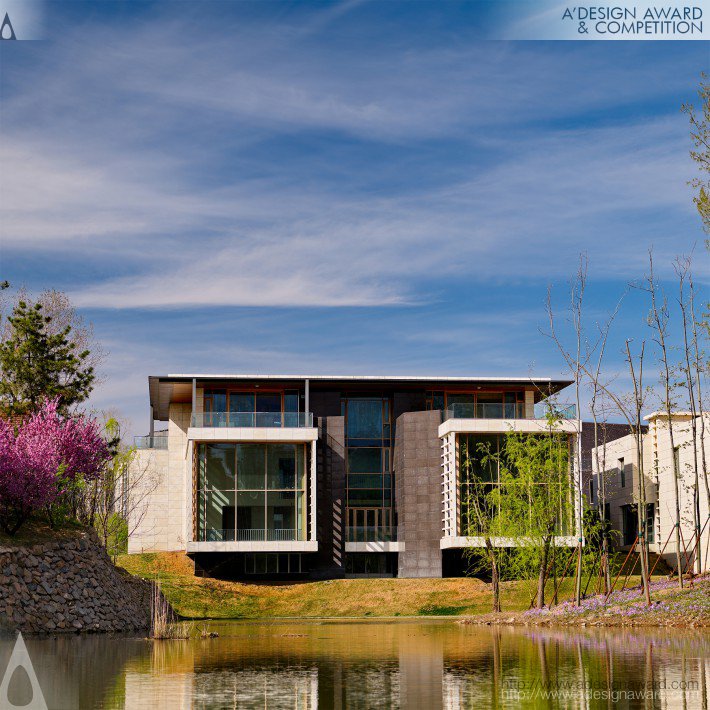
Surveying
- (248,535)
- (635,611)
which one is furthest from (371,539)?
(635,611)

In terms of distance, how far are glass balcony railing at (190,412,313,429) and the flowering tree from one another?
57.8 feet

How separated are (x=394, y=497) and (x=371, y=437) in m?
3.45

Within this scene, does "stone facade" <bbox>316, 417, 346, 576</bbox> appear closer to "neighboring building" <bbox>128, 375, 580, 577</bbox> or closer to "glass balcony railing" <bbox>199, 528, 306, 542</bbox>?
"neighboring building" <bbox>128, 375, 580, 577</bbox>

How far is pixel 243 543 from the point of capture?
49719 mm

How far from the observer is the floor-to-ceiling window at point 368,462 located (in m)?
54.6

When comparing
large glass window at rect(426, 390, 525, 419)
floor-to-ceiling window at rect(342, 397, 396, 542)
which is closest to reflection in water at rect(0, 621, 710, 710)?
floor-to-ceiling window at rect(342, 397, 396, 542)

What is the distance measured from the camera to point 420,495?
5178 centimetres

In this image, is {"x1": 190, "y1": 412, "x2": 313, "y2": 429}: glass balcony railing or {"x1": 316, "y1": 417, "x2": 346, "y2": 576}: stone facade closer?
{"x1": 190, "y1": 412, "x2": 313, "y2": 429}: glass balcony railing

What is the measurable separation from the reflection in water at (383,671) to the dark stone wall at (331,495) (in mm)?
27615

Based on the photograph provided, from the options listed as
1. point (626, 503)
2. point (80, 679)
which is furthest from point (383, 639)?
point (626, 503)

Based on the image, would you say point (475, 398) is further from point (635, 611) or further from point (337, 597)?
point (635, 611)

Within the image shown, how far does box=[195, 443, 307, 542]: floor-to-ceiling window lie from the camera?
164 feet

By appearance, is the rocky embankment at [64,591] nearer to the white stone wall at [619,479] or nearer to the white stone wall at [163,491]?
the white stone wall at [163,491]

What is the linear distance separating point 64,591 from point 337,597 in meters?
20.1
